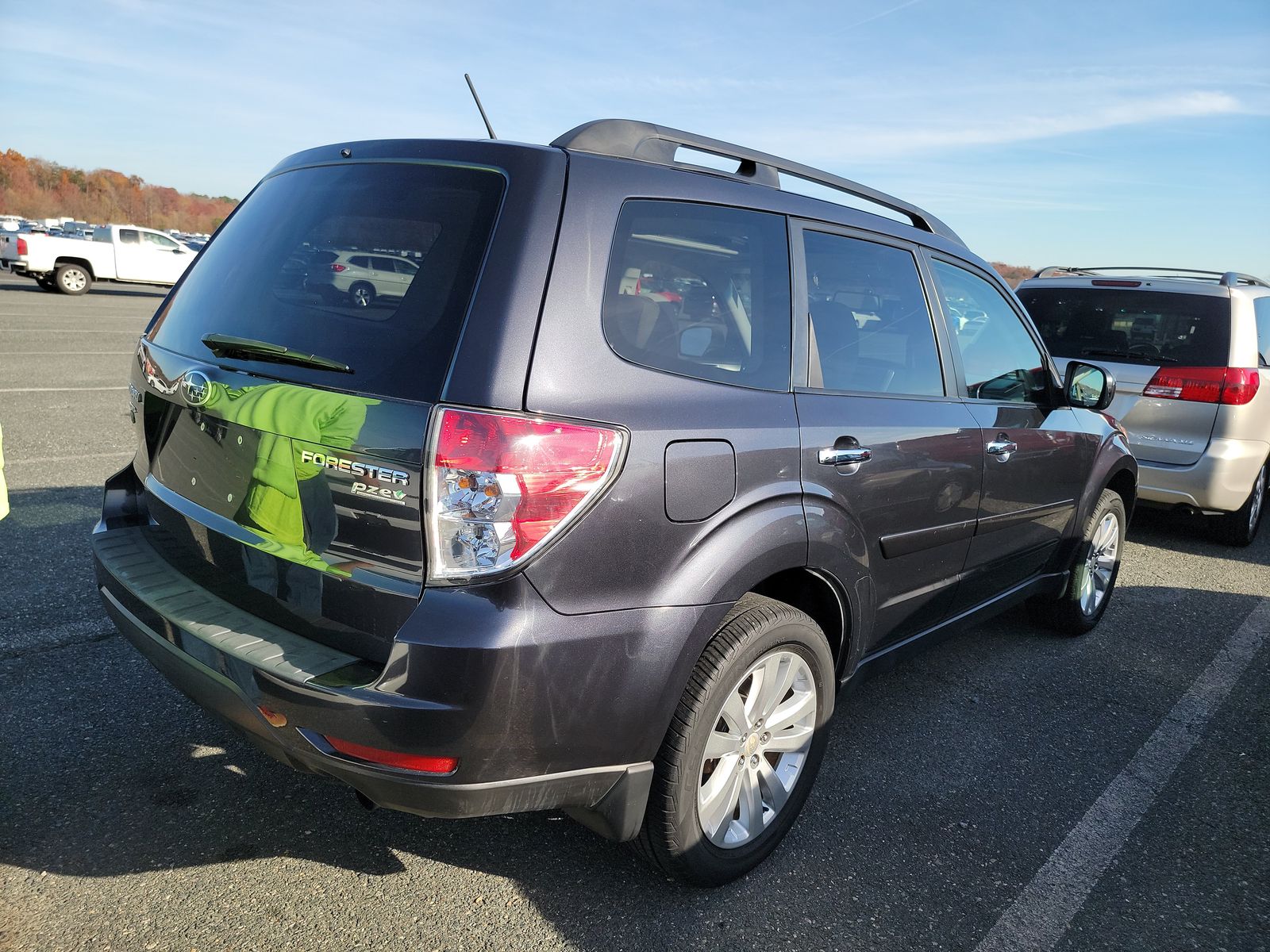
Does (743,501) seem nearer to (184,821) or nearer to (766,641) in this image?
(766,641)

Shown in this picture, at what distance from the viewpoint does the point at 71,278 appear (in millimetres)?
21688

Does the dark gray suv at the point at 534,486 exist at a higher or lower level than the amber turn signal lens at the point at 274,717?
higher

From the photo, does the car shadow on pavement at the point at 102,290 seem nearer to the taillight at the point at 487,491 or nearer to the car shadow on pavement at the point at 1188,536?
the car shadow on pavement at the point at 1188,536

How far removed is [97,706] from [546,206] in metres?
2.36

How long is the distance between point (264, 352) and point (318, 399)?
272mm

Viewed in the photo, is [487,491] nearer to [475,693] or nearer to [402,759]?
[475,693]

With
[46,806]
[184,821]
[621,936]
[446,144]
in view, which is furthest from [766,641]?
[46,806]

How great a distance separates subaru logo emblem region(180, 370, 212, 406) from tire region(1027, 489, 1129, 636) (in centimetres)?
378

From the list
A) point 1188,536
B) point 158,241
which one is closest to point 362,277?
point 1188,536

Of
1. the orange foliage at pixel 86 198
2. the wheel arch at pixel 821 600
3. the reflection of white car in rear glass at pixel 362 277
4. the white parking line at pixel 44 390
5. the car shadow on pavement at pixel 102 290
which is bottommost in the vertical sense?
the white parking line at pixel 44 390

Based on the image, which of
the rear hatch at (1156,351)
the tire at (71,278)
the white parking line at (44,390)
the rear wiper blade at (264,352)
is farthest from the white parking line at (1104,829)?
the tire at (71,278)

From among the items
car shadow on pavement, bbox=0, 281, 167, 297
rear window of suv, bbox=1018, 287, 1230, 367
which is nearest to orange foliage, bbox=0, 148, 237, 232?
car shadow on pavement, bbox=0, 281, 167, 297

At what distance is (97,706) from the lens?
10.1 feet

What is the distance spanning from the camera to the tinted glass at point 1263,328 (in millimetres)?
6125
